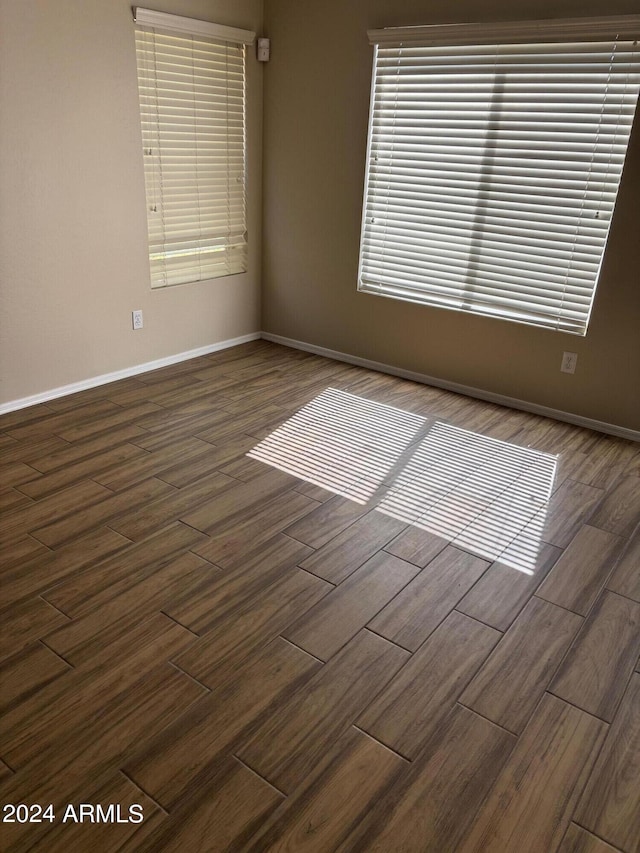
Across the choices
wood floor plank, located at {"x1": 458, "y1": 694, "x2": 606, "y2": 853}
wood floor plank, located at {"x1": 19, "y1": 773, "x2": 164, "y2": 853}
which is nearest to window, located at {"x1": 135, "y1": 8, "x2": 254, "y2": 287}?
wood floor plank, located at {"x1": 19, "y1": 773, "x2": 164, "y2": 853}

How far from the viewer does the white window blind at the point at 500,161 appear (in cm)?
326

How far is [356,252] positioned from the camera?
431 cm

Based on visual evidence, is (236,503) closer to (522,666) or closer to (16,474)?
(16,474)

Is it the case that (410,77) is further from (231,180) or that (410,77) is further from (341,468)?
(341,468)

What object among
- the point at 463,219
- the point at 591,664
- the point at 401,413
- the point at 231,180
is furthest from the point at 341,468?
the point at 231,180

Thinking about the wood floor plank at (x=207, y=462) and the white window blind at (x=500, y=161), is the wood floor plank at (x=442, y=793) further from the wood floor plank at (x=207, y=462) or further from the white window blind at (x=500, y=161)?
the white window blind at (x=500, y=161)

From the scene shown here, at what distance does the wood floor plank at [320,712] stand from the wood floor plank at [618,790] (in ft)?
1.94

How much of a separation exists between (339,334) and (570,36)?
2164mm

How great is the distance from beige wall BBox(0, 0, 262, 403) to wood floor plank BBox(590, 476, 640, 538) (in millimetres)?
2809

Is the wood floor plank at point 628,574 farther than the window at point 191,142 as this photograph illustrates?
No

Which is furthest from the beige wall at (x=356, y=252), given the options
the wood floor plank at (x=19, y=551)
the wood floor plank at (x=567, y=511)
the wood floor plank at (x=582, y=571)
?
the wood floor plank at (x=19, y=551)

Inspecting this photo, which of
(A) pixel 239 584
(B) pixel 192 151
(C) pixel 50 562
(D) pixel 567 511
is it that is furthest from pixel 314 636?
(B) pixel 192 151

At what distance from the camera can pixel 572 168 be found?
338 cm

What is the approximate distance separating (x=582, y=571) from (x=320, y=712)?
1.22 metres
